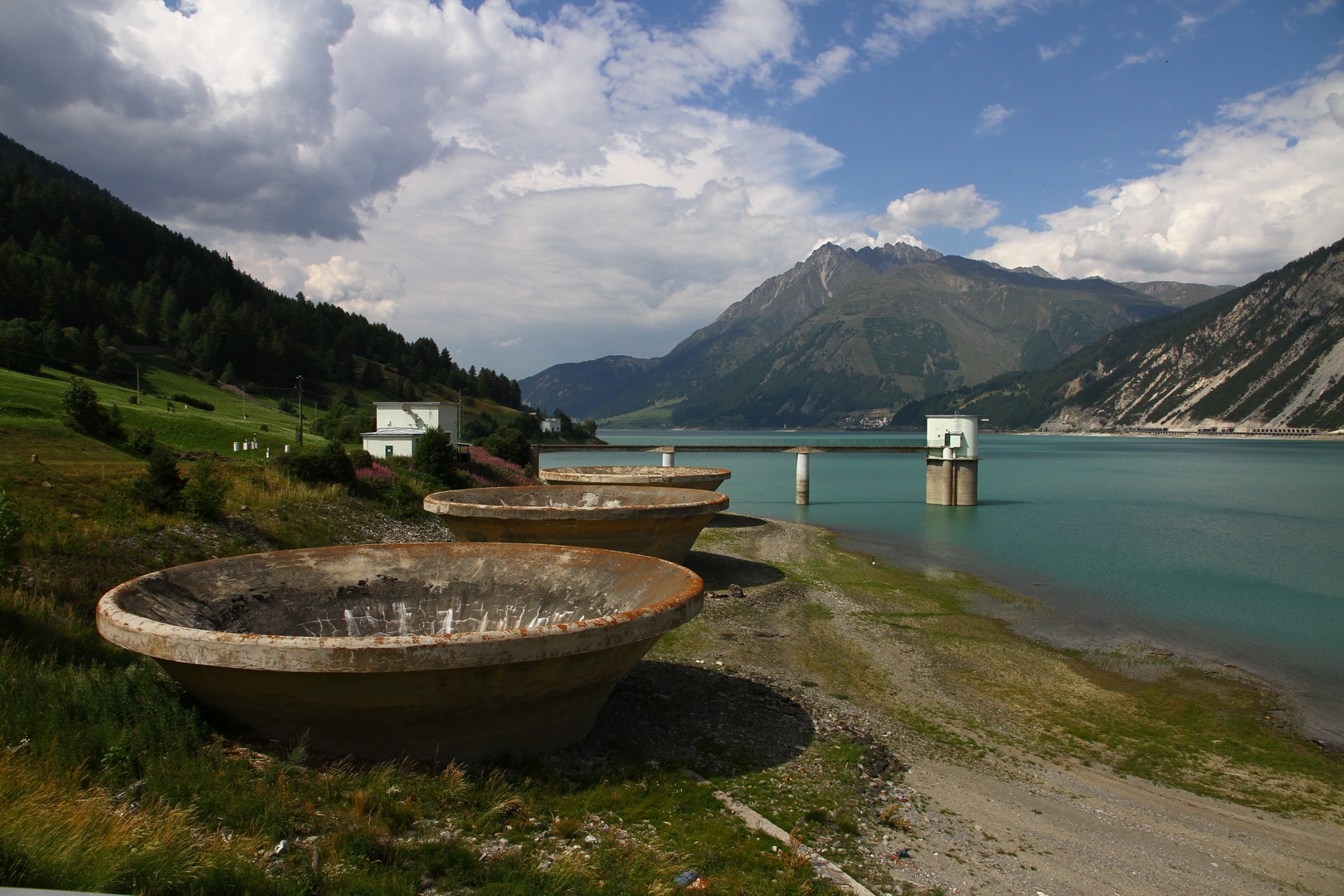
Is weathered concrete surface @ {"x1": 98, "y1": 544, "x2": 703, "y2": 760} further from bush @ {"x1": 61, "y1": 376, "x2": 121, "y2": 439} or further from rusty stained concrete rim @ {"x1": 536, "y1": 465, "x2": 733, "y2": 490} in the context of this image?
bush @ {"x1": 61, "y1": 376, "x2": 121, "y2": 439}

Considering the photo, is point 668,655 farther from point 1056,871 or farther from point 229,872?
point 229,872

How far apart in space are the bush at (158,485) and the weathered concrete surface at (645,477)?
10.4m

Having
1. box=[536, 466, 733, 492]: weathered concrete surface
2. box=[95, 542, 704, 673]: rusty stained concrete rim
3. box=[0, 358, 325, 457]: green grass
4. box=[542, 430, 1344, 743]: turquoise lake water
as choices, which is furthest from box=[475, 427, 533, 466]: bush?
box=[95, 542, 704, 673]: rusty stained concrete rim

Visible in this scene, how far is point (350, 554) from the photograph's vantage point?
921 centimetres

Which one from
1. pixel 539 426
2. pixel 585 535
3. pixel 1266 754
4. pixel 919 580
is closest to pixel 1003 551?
pixel 919 580

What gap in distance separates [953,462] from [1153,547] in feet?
59.9

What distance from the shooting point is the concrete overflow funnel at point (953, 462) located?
49969 millimetres

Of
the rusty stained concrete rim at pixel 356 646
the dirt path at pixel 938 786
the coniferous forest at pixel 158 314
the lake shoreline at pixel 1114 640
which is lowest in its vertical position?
the lake shoreline at pixel 1114 640

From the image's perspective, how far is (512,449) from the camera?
4444 cm

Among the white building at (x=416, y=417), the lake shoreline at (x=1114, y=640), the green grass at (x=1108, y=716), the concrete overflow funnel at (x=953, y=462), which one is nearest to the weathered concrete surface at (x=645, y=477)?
the green grass at (x=1108, y=716)

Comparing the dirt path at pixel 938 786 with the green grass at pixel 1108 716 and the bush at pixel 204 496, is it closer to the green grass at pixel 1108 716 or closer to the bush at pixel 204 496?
the green grass at pixel 1108 716

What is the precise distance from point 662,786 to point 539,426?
9893 centimetres

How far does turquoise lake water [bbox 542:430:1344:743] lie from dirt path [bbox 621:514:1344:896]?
5600 millimetres

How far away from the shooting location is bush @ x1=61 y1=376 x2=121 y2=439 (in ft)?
72.5
